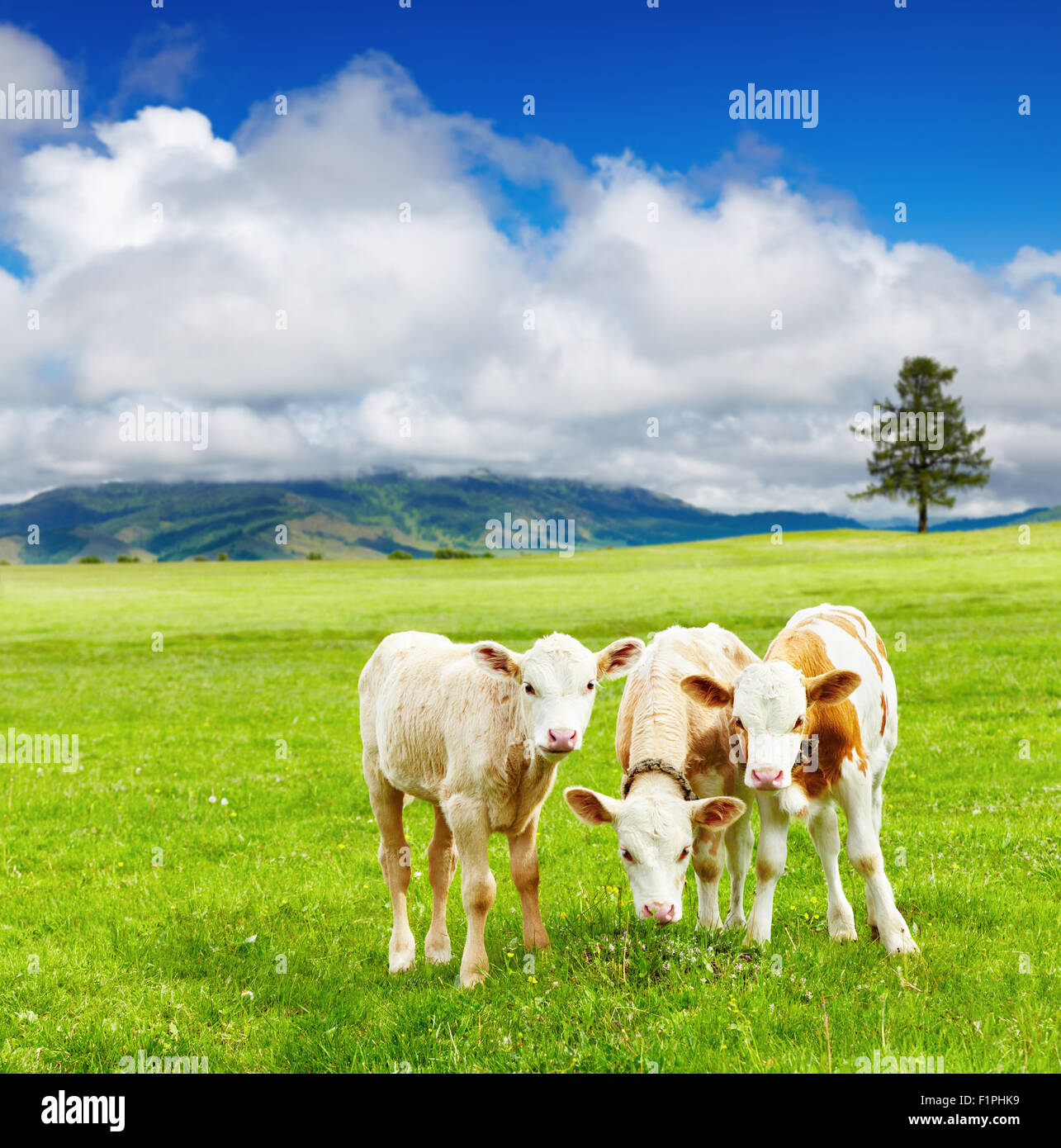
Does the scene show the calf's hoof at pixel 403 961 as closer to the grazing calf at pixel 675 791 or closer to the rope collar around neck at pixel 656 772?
the grazing calf at pixel 675 791

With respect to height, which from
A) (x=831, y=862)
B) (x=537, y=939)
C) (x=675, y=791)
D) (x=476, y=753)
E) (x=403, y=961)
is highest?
(x=476, y=753)

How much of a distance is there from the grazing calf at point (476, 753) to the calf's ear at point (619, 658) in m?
0.01

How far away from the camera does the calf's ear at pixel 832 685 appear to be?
726 cm

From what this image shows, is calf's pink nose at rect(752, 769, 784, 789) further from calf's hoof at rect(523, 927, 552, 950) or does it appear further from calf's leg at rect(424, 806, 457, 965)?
calf's leg at rect(424, 806, 457, 965)

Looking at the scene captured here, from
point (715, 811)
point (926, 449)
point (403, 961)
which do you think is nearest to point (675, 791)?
point (715, 811)

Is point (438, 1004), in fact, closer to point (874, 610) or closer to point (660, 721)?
point (660, 721)

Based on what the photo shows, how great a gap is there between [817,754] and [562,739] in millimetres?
2605

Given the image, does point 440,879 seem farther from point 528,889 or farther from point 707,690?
point 707,690

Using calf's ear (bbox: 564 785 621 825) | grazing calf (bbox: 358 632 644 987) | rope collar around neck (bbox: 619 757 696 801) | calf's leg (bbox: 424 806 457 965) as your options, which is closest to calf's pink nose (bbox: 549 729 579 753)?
grazing calf (bbox: 358 632 644 987)

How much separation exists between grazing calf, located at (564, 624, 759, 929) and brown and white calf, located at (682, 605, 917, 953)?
1.43 ft

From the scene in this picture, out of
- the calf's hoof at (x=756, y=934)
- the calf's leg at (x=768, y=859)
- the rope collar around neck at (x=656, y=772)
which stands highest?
the rope collar around neck at (x=656, y=772)

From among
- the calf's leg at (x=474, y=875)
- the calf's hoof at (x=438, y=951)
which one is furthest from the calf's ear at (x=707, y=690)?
the calf's hoof at (x=438, y=951)

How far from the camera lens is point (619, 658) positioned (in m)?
7.81
